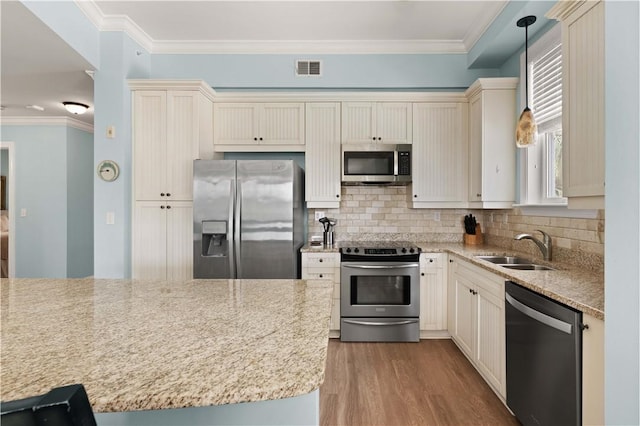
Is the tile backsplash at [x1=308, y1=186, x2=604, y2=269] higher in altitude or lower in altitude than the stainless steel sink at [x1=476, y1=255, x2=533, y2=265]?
higher

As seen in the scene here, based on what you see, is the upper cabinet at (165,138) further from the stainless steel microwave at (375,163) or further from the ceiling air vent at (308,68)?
the stainless steel microwave at (375,163)

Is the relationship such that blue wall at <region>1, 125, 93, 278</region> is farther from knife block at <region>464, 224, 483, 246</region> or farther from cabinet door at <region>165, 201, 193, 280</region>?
knife block at <region>464, 224, 483, 246</region>

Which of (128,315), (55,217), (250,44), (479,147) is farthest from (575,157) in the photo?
(55,217)

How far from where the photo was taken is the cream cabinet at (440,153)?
3441 mm

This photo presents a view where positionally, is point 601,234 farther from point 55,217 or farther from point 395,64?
point 55,217

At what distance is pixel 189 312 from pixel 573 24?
7.29 ft

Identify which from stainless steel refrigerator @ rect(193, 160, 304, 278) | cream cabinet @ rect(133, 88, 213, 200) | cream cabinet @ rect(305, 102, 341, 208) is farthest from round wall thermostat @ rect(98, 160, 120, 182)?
cream cabinet @ rect(305, 102, 341, 208)

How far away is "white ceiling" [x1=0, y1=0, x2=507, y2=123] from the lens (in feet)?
9.16

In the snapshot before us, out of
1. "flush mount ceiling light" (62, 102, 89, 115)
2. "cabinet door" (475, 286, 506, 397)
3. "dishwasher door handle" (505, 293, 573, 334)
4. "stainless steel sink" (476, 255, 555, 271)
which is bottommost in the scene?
"cabinet door" (475, 286, 506, 397)

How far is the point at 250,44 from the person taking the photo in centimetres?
351

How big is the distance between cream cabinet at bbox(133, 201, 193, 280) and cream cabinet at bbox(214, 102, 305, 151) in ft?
2.77

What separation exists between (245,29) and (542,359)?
3476mm

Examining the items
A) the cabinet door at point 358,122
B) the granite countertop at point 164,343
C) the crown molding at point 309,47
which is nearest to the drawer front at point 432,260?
the cabinet door at point 358,122

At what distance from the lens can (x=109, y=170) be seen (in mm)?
3072
